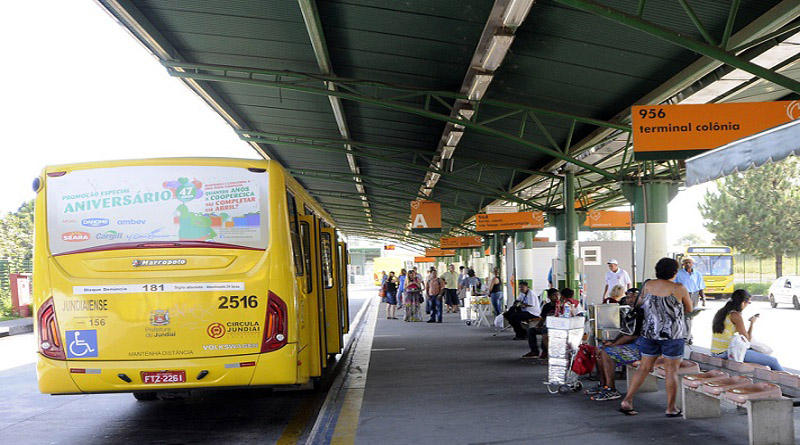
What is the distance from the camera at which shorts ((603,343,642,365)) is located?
9836 millimetres

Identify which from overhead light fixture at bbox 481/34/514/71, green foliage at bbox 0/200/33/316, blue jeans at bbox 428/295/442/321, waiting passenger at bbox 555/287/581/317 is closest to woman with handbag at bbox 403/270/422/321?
blue jeans at bbox 428/295/442/321

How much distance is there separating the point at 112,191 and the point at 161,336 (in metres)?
1.50

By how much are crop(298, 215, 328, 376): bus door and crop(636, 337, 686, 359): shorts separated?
12.4ft

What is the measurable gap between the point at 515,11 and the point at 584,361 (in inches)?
174

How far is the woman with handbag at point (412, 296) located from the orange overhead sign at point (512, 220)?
12.1ft

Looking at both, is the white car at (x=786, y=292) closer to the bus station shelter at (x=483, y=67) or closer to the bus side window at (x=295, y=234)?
the bus station shelter at (x=483, y=67)

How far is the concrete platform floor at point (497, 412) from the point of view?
305 inches

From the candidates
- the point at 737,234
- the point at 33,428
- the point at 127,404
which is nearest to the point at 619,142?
the point at 127,404

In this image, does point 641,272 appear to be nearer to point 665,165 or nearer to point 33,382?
point 665,165

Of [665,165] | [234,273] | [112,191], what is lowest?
[234,273]

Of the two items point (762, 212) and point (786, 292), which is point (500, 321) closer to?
point (786, 292)

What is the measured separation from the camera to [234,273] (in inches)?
319

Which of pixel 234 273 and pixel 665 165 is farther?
pixel 665 165

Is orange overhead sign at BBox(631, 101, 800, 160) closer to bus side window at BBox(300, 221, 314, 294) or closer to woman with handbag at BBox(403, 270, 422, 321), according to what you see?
bus side window at BBox(300, 221, 314, 294)
